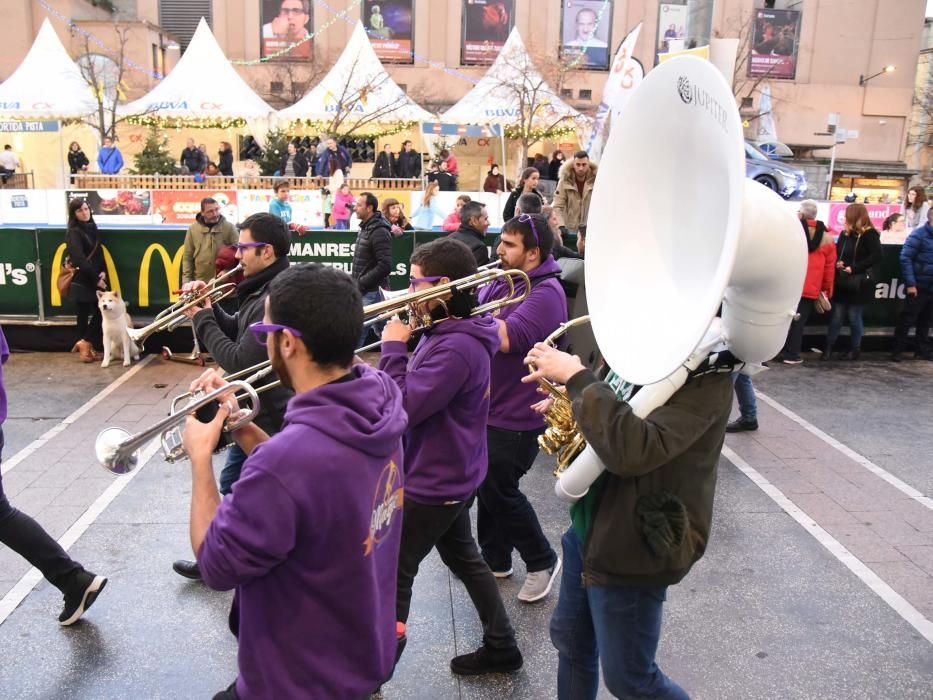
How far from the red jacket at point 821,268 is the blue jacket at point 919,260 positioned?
86 cm

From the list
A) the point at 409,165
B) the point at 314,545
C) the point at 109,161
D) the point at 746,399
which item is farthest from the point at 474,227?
the point at 109,161

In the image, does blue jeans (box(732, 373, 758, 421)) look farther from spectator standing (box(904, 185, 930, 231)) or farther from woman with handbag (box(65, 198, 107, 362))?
spectator standing (box(904, 185, 930, 231))

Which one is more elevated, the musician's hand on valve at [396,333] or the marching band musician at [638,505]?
the musician's hand on valve at [396,333]

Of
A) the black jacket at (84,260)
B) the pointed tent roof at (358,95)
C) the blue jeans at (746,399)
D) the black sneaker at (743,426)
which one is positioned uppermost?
the pointed tent roof at (358,95)

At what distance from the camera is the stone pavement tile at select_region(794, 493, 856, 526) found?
4.97 m

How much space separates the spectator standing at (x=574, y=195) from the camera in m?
9.04

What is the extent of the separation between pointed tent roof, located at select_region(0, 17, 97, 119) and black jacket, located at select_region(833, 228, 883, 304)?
16902mm

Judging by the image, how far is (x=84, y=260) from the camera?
823 centimetres

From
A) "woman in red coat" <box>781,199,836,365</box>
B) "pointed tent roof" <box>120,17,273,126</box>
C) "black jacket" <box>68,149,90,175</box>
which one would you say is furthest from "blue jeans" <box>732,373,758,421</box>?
"black jacket" <box>68,149,90,175</box>

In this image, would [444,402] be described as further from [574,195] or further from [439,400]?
[574,195]

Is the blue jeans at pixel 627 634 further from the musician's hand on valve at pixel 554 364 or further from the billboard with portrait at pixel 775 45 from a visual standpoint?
the billboard with portrait at pixel 775 45

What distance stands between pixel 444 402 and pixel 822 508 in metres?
3.30

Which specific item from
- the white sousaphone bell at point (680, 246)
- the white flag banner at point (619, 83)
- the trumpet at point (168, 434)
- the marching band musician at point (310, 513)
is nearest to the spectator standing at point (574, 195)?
the white flag banner at point (619, 83)

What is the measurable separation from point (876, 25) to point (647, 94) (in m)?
43.8
